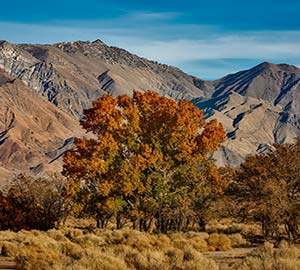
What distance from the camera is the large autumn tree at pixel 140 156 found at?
39094 mm

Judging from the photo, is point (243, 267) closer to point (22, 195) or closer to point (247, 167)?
point (247, 167)

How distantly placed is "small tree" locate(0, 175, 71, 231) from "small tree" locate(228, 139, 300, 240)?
13.3 meters

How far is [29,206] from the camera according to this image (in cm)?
4688

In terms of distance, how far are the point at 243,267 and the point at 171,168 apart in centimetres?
2258

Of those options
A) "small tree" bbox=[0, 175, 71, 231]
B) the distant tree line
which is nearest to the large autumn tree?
the distant tree line

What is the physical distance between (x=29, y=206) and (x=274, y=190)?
2084cm

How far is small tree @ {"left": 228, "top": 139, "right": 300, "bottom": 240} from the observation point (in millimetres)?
35125

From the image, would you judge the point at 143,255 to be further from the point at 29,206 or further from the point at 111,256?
the point at 29,206

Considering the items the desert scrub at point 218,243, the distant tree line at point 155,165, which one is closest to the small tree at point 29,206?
the distant tree line at point 155,165

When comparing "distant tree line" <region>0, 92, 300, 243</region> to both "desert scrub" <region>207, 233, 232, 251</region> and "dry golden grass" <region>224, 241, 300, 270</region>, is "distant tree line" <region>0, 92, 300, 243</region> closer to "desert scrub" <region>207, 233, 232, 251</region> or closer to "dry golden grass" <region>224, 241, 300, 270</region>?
"desert scrub" <region>207, 233, 232, 251</region>

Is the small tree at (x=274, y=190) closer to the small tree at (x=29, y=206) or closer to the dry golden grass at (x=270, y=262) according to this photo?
the dry golden grass at (x=270, y=262)

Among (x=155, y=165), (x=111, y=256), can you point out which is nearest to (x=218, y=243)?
(x=155, y=165)

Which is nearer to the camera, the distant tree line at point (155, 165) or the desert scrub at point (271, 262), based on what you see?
the desert scrub at point (271, 262)

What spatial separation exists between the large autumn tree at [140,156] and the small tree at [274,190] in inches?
129
